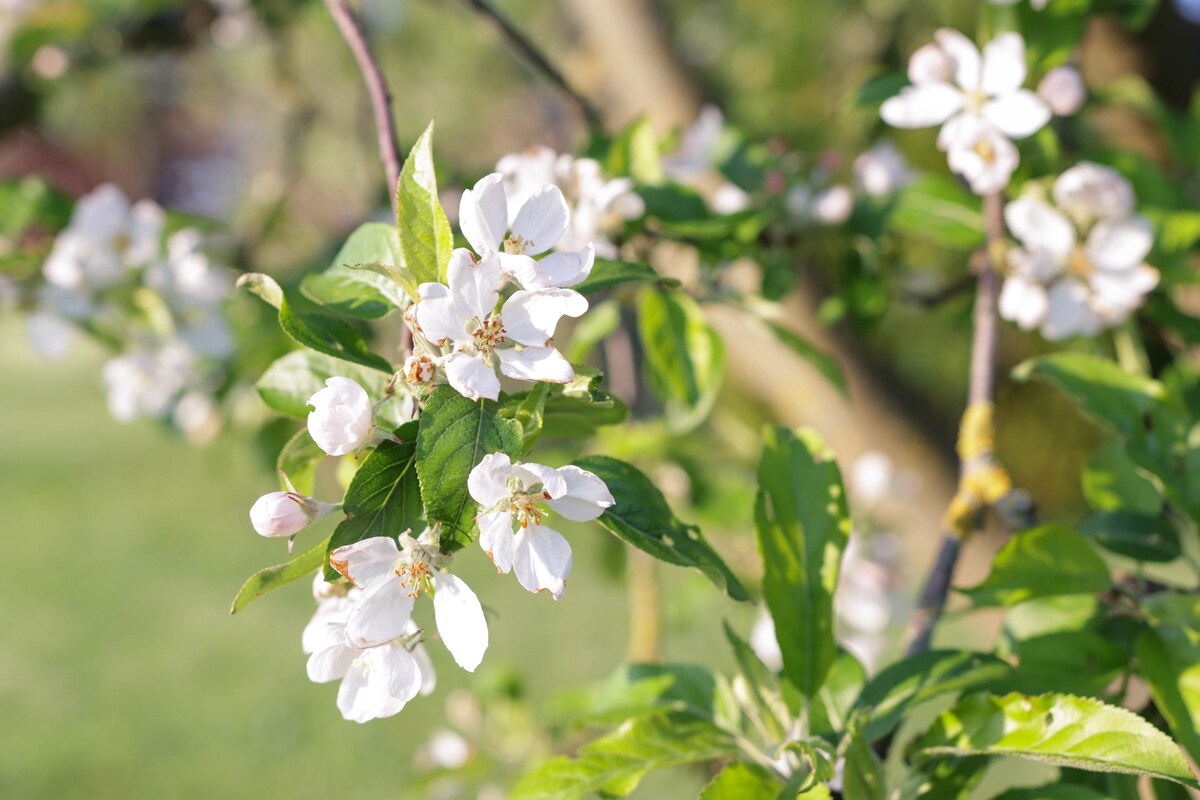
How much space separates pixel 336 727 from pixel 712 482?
260 centimetres

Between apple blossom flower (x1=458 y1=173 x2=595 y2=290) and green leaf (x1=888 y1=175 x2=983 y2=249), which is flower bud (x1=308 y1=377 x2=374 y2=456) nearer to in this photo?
apple blossom flower (x1=458 y1=173 x2=595 y2=290)

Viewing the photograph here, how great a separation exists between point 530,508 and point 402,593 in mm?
75

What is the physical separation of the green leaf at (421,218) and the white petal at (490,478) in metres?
0.12

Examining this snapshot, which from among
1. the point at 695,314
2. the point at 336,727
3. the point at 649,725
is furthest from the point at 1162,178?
the point at 336,727

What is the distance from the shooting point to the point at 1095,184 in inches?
36.4

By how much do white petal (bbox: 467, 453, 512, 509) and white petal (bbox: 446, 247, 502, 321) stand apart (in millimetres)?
75

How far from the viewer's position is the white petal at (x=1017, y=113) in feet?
2.81

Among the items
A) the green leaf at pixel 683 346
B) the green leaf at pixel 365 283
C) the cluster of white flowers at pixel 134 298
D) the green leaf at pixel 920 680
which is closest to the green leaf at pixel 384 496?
the green leaf at pixel 365 283

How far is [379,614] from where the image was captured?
1.65 ft

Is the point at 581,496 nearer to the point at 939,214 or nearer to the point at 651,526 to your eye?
the point at 651,526

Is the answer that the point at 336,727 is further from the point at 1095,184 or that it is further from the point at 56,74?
the point at 1095,184

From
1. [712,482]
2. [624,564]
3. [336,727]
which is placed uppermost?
[712,482]

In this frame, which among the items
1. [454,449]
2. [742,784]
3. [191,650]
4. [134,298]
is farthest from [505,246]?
[191,650]

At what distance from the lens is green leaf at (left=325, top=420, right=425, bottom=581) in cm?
49
